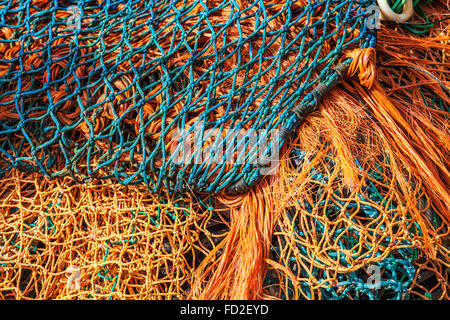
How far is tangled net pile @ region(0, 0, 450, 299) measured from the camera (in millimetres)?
945

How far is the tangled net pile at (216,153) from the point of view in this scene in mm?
945

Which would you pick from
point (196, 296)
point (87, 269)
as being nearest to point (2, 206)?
point (87, 269)

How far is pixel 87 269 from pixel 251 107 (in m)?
0.60

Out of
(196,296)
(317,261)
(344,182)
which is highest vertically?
(344,182)

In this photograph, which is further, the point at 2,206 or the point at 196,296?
the point at 2,206

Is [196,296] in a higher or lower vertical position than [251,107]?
lower

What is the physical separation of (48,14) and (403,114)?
100cm

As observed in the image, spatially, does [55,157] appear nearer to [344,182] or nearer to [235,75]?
[235,75]

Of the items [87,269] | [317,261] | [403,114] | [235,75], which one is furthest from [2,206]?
[403,114]

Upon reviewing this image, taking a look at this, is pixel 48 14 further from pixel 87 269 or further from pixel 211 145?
pixel 87 269

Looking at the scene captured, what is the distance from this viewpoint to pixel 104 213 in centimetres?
105

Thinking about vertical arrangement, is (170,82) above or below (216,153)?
above

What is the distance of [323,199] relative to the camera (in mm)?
1000

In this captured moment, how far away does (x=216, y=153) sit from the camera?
99 cm
